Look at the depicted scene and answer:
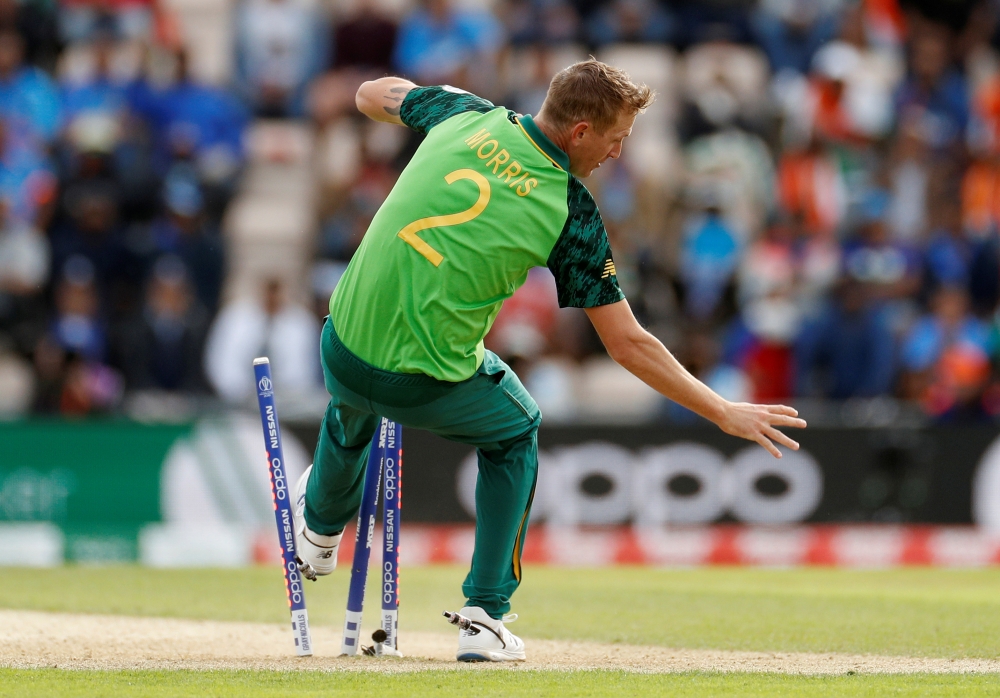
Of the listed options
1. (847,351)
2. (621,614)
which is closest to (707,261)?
(847,351)

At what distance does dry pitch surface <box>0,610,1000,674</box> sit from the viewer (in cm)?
596

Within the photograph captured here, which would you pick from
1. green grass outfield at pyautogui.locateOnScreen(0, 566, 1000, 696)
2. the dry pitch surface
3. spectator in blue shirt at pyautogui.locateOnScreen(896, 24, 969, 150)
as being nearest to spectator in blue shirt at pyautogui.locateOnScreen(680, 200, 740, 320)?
spectator in blue shirt at pyautogui.locateOnScreen(896, 24, 969, 150)

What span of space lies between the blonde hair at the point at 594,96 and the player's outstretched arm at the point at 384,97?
0.77 m

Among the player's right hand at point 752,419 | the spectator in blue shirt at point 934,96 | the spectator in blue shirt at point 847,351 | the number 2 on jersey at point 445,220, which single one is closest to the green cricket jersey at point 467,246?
the number 2 on jersey at point 445,220

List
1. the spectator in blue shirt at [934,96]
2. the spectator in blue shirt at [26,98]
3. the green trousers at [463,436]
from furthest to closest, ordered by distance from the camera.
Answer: the spectator in blue shirt at [934,96] → the spectator in blue shirt at [26,98] → the green trousers at [463,436]

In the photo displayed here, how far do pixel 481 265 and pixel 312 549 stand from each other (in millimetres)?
1577

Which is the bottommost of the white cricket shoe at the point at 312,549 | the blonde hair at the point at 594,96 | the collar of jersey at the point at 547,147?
the white cricket shoe at the point at 312,549

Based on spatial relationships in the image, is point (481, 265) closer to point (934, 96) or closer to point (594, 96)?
point (594, 96)

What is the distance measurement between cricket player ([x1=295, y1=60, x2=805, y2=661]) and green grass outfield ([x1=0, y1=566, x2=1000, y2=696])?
1.01 metres

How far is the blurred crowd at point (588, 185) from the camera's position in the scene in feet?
45.2

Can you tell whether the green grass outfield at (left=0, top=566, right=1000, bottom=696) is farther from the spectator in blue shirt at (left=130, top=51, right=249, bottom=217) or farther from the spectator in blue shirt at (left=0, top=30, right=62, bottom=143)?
the spectator in blue shirt at (left=0, top=30, right=62, bottom=143)

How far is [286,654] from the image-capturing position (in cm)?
642

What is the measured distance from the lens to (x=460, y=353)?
570cm

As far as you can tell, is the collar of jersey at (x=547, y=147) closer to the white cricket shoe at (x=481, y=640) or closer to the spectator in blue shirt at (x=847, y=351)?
the white cricket shoe at (x=481, y=640)
